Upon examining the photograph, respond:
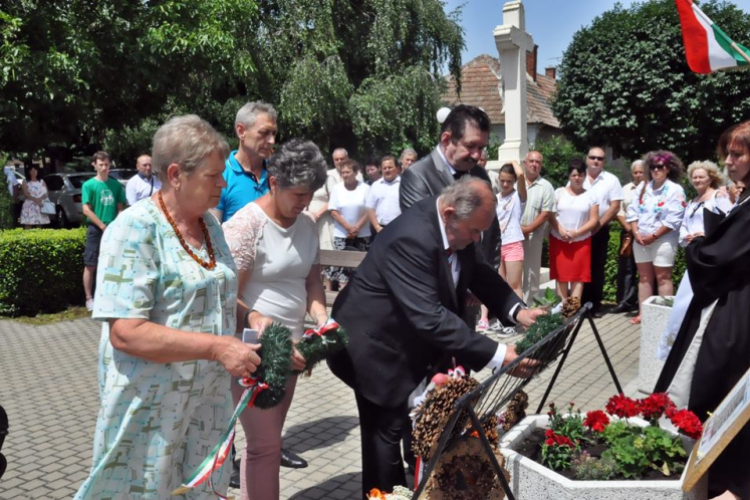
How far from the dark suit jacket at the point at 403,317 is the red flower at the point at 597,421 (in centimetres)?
75

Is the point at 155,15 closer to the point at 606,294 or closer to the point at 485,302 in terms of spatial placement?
the point at 606,294

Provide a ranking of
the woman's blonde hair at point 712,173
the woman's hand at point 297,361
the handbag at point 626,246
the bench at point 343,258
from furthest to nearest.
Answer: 1. the handbag at point 626,246
2. the woman's blonde hair at point 712,173
3. the bench at point 343,258
4. the woman's hand at point 297,361

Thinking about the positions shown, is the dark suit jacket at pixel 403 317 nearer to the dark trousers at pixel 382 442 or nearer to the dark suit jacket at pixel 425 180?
the dark trousers at pixel 382 442

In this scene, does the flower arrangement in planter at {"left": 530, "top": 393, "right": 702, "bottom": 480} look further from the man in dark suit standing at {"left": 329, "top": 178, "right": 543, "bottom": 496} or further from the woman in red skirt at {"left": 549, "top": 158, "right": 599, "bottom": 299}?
the woman in red skirt at {"left": 549, "top": 158, "right": 599, "bottom": 299}

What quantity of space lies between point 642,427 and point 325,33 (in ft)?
63.4

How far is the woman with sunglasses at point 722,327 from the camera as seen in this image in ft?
11.4

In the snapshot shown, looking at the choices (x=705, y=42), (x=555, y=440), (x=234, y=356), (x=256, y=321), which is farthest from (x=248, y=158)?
(x=705, y=42)

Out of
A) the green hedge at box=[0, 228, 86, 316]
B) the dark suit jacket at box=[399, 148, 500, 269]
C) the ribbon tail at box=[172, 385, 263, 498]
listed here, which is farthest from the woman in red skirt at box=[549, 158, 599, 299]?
the ribbon tail at box=[172, 385, 263, 498]

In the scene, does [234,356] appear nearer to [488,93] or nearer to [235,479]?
[235,479]

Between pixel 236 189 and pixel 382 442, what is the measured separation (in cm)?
173

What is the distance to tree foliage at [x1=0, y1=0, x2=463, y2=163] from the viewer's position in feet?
42.9

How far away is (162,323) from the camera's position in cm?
247

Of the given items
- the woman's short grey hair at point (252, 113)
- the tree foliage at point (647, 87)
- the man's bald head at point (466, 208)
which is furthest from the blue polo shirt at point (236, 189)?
the tree foliage at point (647, 87)

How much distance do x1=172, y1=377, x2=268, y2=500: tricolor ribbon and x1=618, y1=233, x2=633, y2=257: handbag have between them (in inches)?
293
